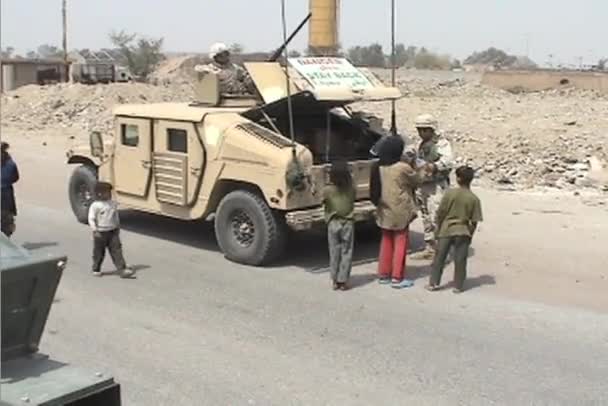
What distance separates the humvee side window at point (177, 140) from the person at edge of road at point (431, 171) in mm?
2534

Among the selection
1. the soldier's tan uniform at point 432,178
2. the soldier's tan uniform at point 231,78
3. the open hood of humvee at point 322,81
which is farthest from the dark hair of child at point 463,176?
the soldier's tan uniform at point 231,78

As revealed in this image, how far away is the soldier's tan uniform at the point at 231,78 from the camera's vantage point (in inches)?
410

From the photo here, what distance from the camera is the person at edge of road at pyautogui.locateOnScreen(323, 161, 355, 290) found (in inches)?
332

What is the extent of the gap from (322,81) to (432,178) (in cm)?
161

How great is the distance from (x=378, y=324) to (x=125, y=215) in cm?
608

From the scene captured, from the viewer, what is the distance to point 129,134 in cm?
1080

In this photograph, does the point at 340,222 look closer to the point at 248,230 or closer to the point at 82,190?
the point at 248,230

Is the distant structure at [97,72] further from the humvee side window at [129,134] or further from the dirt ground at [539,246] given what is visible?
the humvee side window at [129,134]

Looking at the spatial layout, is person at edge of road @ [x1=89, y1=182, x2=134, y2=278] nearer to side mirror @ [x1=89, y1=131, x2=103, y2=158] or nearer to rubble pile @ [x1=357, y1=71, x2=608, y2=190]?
side mirror @ [x1=89, y1=131, x2=103, y2=158]

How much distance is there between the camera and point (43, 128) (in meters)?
27.7

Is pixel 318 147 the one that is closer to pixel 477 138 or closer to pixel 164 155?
pixel 164 155

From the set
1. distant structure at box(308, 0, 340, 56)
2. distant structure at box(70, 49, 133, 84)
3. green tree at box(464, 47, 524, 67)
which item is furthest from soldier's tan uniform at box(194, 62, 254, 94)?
green tree at box(464, 47, 524, 67)

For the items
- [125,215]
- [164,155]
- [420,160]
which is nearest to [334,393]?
[420,160]

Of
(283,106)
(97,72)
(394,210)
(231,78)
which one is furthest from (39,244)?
(97,72)
